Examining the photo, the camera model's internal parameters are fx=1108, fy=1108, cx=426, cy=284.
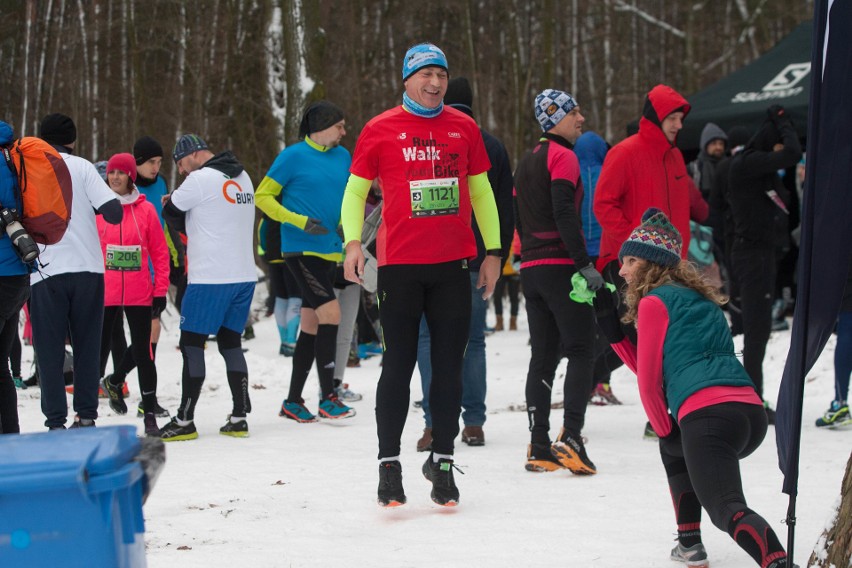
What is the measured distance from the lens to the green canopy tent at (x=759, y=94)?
13055 mm

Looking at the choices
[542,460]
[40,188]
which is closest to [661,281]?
[542,460]

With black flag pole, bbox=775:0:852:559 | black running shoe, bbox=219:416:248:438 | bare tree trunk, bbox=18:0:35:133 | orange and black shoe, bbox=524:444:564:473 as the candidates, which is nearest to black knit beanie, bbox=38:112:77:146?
black running shoe, bbox=219:416:248:438

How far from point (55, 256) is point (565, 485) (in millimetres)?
3049

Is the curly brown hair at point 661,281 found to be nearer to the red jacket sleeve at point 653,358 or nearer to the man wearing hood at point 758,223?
the red jacket sleeve at point 653,358

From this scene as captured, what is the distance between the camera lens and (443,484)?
5023mm

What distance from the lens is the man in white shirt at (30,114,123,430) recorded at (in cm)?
613

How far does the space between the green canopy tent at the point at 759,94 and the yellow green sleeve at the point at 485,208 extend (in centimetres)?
812

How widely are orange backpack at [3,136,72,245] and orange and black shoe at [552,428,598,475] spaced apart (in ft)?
9.16

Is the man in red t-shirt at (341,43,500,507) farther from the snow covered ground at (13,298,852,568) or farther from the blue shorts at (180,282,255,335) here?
the blue shorts at (180,282,255,335)

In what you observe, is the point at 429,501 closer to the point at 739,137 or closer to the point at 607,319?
the point at 607,319

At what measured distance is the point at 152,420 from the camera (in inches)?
280

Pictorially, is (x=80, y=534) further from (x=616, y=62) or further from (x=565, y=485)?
(x=616, y=62)

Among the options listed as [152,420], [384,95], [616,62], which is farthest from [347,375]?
[616,62]

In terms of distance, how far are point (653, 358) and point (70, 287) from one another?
3.55 meters
